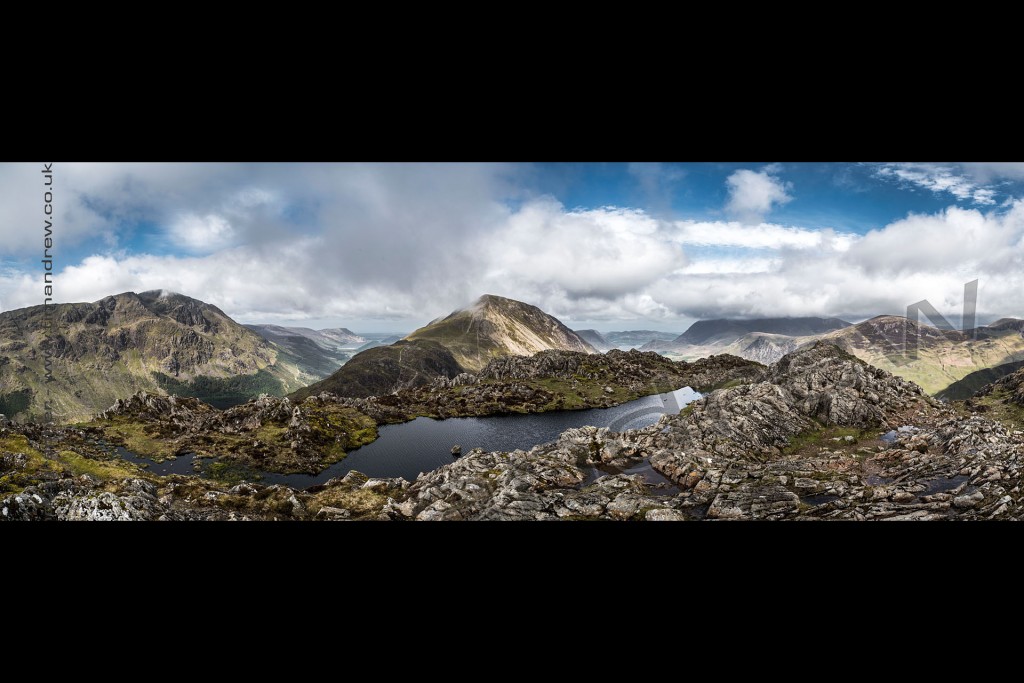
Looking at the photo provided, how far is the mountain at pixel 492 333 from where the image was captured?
403 ft

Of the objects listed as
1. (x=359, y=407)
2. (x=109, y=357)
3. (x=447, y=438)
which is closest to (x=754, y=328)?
(x=447, y=438)

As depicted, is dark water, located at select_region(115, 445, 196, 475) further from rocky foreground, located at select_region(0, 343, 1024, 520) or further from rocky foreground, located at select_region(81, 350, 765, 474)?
rocky foreground, located at select_region(0, 343, 1024, 520)

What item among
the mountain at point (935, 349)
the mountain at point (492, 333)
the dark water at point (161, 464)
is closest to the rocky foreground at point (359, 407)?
the dark water at point (161, 464)

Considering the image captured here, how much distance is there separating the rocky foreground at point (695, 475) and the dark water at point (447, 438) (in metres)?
5.96

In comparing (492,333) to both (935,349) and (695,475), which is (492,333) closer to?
(695,475)

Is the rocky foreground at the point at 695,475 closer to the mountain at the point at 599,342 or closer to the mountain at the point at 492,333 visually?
the mountain at the point at 599,342

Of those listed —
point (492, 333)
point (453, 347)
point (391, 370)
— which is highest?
point (492, 333)

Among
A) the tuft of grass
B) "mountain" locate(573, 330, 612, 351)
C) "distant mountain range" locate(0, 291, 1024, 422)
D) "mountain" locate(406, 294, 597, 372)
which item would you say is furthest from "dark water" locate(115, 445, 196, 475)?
"mountain" locate(406, 294, 597, 372)

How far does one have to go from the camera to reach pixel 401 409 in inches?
2196

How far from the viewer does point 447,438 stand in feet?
148

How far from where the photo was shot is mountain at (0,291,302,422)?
12356cm

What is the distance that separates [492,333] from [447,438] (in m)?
88.6
